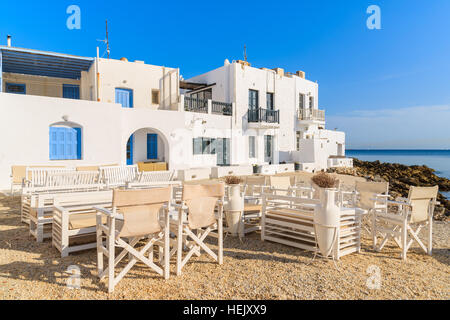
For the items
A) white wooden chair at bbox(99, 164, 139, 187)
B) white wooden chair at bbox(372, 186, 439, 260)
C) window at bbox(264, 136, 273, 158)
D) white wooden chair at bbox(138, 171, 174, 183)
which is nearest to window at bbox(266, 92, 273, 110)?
window at bbox(264, 136, 273, 158)

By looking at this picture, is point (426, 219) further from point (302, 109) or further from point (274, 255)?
point (302, 109)

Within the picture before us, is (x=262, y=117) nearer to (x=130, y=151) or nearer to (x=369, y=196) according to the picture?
(x=130, y=151)

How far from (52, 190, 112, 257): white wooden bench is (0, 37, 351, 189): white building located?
752 centimetres

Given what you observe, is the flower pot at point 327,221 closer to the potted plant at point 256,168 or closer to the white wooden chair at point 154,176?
the white wooden chair at point 154,176

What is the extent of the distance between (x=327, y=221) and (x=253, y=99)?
1544 centimetres

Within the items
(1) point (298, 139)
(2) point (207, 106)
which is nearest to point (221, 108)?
(2) point (207, 106)

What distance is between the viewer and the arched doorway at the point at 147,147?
13969mm

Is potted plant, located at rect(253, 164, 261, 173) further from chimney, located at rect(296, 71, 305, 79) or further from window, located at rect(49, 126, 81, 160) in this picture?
chimney, located at rect(296, 71, 305, 79)

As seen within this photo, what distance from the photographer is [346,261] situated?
3.86 m

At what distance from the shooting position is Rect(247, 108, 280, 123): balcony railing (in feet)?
58.7

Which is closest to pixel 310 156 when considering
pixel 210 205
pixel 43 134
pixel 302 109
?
pixel 302 109

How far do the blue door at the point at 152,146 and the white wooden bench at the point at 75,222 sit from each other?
392 inches

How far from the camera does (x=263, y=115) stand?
18297 mm

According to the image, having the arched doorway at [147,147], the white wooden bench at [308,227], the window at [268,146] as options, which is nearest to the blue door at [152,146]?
the arched doorway at [147,147]
